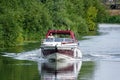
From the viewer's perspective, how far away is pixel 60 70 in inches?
1459

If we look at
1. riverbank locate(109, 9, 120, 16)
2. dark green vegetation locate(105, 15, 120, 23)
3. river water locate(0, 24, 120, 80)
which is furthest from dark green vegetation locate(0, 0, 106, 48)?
riverbank locate(109, 9, 120, 16)

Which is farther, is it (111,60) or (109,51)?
(109,51)

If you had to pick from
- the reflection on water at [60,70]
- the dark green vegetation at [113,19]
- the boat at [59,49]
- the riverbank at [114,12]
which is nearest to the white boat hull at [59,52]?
the boat at [59,49]

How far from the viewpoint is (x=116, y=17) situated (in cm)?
16238

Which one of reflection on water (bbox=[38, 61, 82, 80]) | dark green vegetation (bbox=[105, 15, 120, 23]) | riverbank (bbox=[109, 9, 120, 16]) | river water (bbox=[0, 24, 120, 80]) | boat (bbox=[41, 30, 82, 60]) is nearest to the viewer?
reflection on water (bbox=[38, 61, 82, 80])

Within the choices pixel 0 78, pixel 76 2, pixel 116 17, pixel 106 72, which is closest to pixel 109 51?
pixel 106 72

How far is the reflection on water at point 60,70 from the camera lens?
33.1 m

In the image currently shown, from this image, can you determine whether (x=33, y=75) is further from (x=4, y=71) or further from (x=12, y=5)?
(x=12, y=5)

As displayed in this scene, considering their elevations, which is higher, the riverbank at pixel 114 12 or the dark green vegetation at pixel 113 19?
the riverbank at pixel 114 12

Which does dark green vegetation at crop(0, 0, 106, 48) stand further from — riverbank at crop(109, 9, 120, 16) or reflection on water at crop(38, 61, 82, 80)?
riverbank at crop(109, 9, 120, 16)

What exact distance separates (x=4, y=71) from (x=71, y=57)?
8746mm

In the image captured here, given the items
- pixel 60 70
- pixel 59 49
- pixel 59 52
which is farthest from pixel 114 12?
pixel 60 70

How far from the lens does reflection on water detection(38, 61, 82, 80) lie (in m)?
33.1

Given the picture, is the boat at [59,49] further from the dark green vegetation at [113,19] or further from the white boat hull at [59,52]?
the dark green vegetation at [113,19]
